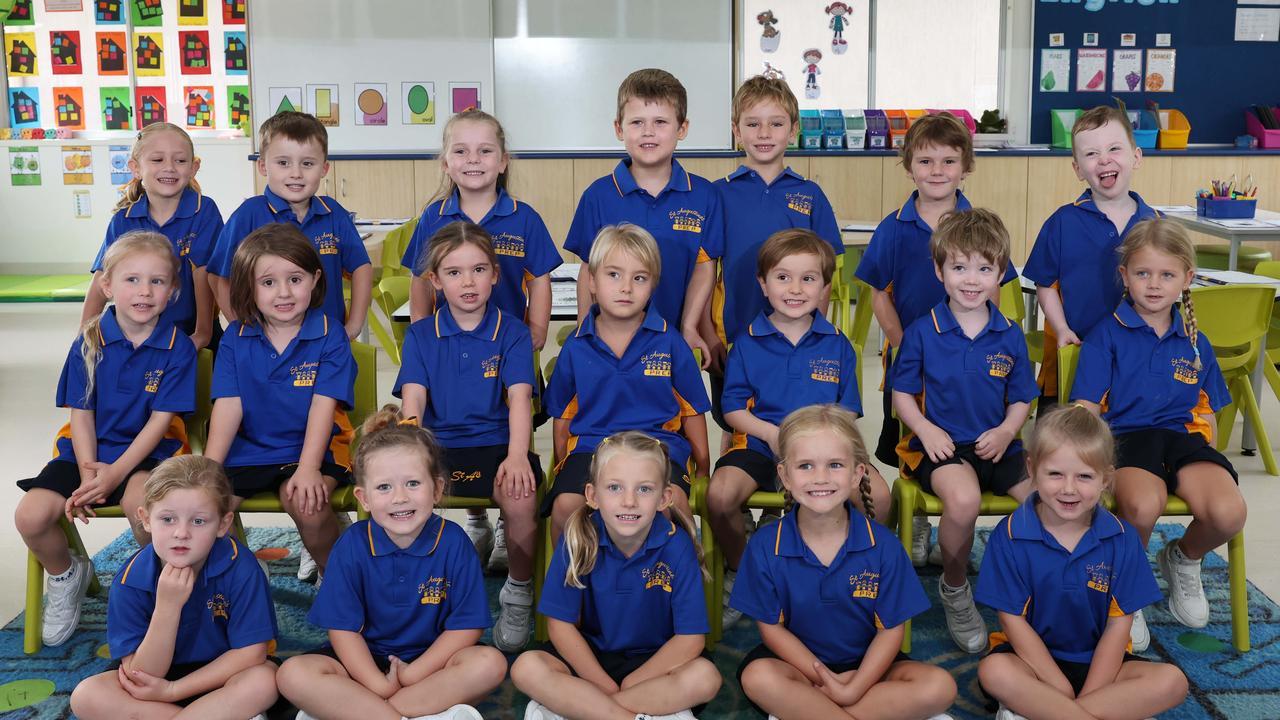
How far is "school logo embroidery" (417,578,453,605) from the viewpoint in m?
2.28

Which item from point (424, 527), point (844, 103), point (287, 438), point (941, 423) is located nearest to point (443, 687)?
point (424, 527)

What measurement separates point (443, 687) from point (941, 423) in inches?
50.9

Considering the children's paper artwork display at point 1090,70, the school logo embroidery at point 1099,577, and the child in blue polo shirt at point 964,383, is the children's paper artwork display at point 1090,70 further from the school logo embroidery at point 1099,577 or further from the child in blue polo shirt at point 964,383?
the school logo embroidery at point 1099,577

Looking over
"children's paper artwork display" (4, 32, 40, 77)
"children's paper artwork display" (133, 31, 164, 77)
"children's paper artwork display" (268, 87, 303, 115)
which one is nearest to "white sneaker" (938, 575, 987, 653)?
"children's paper artwork display" (268, 87, 303, 115)

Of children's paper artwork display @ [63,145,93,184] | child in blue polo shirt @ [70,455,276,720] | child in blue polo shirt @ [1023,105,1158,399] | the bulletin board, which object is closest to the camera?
child in blue polo shirt @ [70,455,276,720]

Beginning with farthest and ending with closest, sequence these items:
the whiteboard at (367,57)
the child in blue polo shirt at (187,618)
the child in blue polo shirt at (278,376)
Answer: the whiteboard at (367,57), the child in blue polo shirt at (278,376), the child in blue polo shirt at (187,618)

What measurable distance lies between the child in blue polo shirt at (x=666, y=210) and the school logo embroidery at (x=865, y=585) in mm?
869

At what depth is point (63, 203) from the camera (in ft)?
27.6

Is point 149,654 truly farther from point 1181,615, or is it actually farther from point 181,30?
point 181,30

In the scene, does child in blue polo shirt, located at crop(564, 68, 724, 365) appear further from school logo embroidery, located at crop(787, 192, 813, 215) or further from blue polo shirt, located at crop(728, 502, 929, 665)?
blue polo shirt, located at crop(728, 502, 929, 665)

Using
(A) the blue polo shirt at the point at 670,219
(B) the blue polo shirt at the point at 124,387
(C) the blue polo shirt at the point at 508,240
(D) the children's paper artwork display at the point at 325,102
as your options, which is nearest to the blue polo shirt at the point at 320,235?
(C) the blue polo shirt at the point at 508,240

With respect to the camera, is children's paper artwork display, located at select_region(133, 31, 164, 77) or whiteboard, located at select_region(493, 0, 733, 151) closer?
whiteboard, located at select_region(493, 0, 733, 151)

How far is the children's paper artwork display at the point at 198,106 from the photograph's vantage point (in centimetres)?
861

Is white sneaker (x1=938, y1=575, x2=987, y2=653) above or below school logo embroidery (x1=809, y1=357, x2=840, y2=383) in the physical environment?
below
